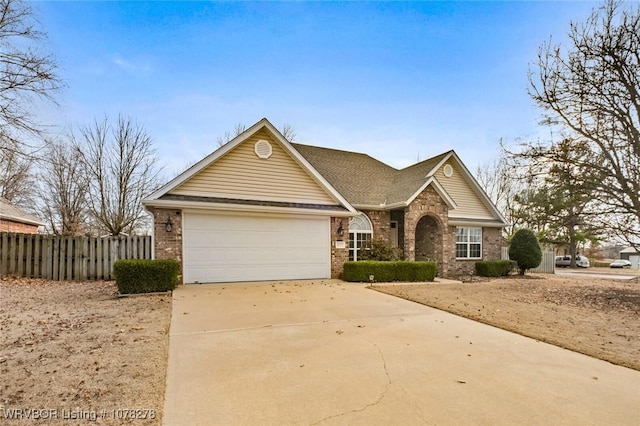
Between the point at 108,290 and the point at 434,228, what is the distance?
14.0 meters

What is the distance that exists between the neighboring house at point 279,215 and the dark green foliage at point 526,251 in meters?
3.48

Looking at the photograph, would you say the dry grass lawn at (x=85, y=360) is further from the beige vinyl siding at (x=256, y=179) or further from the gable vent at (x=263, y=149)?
the gable vent at (x=263, y=149)

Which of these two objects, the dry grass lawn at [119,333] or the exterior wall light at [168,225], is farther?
the exterior wall light at [168,225]

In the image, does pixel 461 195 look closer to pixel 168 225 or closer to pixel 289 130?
pixel 168 225

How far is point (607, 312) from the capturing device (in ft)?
27.9

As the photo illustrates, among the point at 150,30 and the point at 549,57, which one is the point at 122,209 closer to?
the point at 150,30

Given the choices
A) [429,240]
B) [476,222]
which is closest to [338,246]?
[429,240]

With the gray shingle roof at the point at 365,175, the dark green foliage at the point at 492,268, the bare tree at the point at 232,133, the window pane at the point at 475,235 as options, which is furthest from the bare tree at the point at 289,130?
the dark green foliage at the point at 492,268

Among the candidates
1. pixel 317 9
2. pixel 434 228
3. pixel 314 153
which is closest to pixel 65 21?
pixel 317 9

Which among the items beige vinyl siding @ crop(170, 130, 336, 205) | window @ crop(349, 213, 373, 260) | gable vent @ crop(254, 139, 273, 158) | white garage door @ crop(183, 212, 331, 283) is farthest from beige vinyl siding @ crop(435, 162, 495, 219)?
gable vent @ crop(254, 139, 273, 158)

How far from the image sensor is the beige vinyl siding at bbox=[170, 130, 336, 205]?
11.4 m

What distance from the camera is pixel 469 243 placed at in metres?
17.9

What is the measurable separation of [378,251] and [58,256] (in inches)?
500

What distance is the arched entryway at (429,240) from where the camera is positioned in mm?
15586
